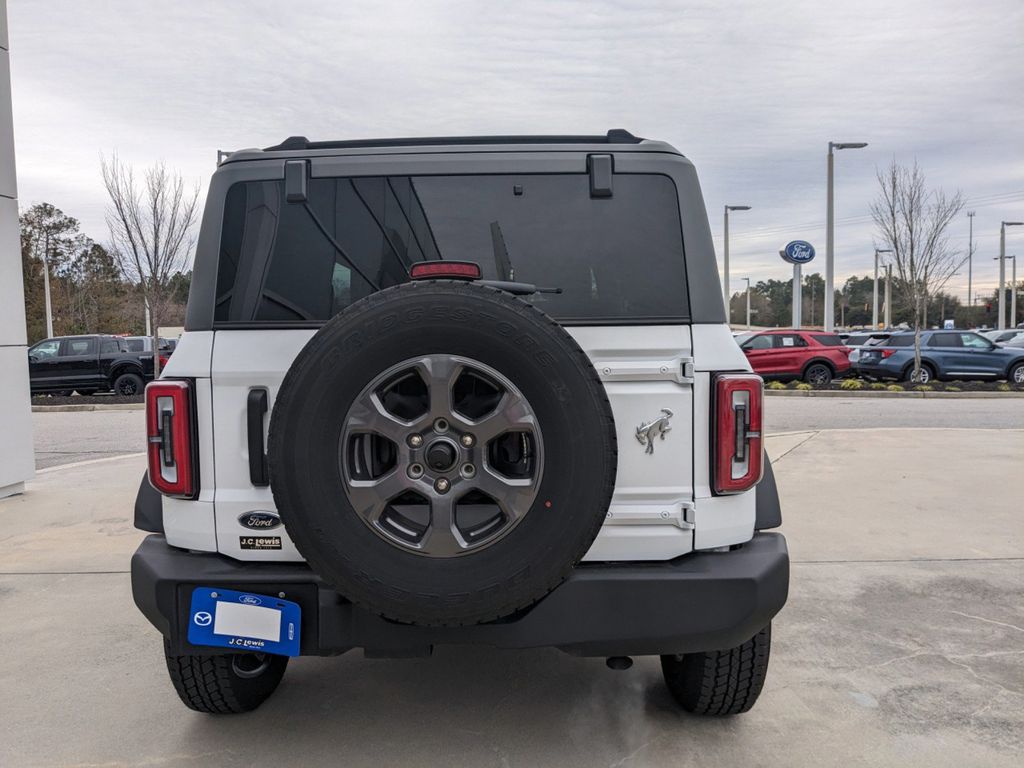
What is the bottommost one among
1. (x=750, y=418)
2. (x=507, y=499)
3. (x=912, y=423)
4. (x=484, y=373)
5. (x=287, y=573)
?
(x=912, y=423)

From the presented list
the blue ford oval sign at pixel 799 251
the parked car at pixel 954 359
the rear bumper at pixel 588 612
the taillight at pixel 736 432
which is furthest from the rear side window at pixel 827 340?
the rear bumper at pixel 588 612

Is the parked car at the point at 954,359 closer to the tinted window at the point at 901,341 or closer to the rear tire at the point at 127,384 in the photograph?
the tinted window at the point at 901,341

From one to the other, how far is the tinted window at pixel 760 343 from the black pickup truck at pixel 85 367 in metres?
14.9

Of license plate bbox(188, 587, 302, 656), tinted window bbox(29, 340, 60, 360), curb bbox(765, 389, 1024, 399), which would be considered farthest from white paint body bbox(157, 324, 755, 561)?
tinted window bbox(29, 340, 60, 360)

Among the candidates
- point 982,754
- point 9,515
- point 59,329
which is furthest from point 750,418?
point 59,329

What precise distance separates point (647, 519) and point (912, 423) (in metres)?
11.7

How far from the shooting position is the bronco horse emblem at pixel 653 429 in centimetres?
247

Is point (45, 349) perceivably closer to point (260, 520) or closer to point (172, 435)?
point (172, 435)

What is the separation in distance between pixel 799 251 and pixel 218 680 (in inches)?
1087

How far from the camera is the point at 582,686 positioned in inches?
131

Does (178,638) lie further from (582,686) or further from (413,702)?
(582,686)

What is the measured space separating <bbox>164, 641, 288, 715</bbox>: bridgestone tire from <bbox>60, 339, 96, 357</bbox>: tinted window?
18.6 m

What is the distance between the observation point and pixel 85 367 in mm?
19266

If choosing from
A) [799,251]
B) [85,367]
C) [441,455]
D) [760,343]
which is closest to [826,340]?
[760,343]
